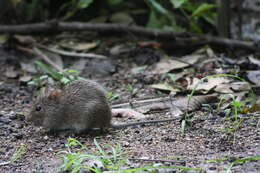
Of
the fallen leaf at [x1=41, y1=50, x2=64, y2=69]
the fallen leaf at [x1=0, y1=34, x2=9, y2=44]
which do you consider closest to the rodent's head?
the fallen leaf at [x1=41, y1=50, x2=64, y2=69]

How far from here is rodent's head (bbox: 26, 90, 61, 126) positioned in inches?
215

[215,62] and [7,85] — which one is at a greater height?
[215,62]

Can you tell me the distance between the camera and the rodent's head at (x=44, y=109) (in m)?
5.46

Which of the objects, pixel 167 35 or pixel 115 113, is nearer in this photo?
pixel 115 113

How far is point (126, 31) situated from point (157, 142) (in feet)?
15.4

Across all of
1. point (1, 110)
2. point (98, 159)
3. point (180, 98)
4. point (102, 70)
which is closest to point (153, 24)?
point (102, 70)

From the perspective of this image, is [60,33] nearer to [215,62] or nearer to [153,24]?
[153,24]

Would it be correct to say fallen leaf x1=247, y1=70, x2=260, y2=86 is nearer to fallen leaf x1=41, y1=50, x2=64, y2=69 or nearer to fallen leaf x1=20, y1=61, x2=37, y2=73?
fallen leaf x1=41, y1=50, x2=64, y2=69

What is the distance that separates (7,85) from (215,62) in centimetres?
370

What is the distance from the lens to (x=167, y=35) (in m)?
8.44

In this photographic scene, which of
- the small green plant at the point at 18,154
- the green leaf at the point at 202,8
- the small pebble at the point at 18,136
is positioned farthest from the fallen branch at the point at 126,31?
the small green plant at the point at 18,154

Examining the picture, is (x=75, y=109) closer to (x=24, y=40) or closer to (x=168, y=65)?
(x=168, y=65)

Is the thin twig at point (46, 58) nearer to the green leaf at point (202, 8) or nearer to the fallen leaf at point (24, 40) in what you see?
the fallen leaf at point (24, 40)

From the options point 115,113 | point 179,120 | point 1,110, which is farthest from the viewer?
point 1,110
